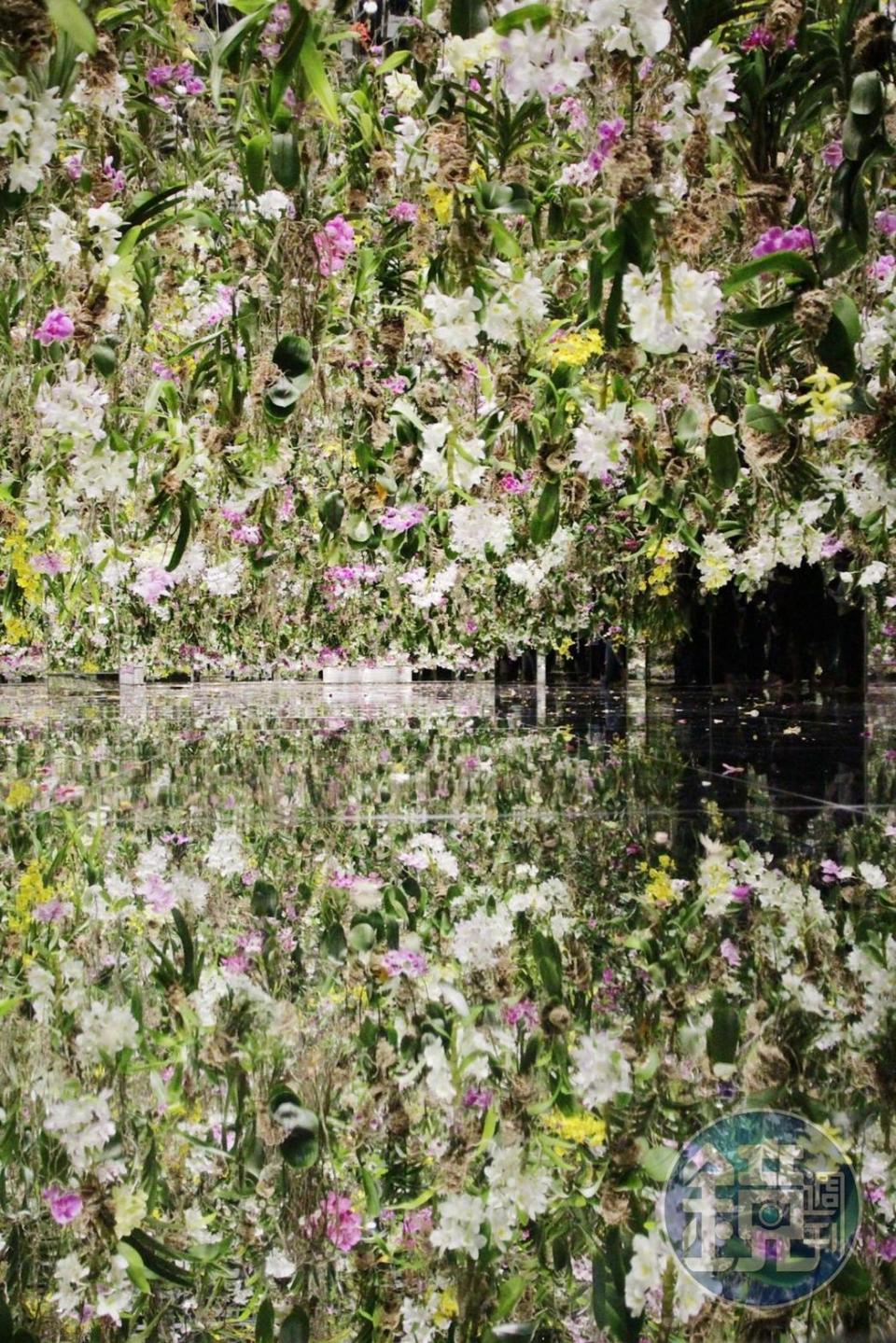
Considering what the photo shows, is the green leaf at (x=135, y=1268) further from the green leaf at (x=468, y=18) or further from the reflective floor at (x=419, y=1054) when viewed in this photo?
the green leaf at (x=468, y=18)

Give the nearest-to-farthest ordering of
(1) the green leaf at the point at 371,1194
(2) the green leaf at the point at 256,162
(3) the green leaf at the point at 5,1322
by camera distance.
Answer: (3) the green leaf at the point at 5,1322 → (1) the green leaf at the point at 371,1194 → (2) the green leaf at the point at 256,162

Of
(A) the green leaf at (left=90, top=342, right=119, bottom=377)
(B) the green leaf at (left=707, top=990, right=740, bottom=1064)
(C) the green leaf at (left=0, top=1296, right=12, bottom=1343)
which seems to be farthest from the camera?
(A) the green leaf at (left=90, top=342, right=119, bottom=377)

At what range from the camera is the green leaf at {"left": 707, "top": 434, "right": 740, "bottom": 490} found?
6.02ft

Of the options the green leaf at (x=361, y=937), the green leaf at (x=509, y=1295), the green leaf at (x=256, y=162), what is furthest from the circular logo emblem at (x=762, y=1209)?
the green leaf at (x=256, y=162)

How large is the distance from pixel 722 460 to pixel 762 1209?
1196 millimetres

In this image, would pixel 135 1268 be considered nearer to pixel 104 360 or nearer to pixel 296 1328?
pixel 296 1328

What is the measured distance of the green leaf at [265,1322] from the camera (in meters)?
0.80

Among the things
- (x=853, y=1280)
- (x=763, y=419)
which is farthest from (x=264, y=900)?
(x=853, y=1280)

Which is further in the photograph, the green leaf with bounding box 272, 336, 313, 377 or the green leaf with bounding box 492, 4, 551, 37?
the green leaf with bounding box 272, 336, 313, 377

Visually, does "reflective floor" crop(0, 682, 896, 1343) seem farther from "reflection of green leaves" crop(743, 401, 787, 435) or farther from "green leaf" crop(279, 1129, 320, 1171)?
"reflection of green leaves" crop(743, 401, 787, 435)

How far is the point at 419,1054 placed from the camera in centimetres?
131

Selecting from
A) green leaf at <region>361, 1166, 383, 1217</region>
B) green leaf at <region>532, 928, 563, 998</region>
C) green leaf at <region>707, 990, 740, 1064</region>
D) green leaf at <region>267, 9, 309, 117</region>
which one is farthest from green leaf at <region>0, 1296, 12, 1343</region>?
green leaf at <region>267, 9, 309, 117</region>

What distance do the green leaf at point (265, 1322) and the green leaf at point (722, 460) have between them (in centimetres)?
129

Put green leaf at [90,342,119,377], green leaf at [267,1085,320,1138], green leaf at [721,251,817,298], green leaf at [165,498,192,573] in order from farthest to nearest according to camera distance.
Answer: green leaf at [165,498,192,573] → green leaf at [90,342,119,377] → green leaf at [721,251,817,298] → green leaf at [267,1085,320,1138]
